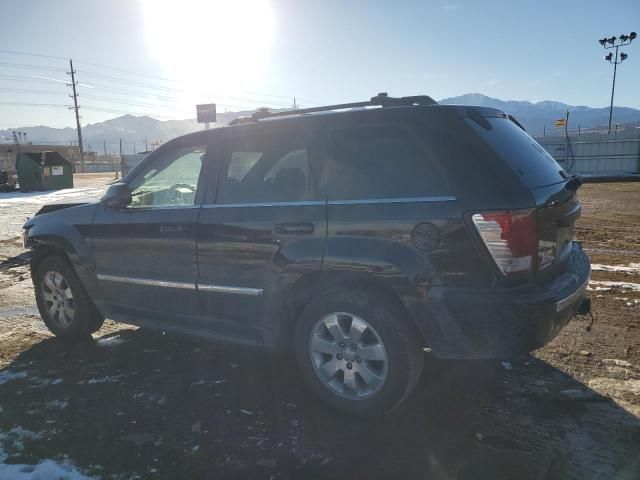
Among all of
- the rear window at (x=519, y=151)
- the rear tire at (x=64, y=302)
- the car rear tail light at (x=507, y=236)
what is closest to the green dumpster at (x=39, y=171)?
the rear tire at (x=64, y=302)

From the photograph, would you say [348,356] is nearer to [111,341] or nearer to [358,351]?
[358,351]

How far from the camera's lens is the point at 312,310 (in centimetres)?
315

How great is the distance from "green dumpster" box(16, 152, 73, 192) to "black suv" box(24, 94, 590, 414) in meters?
23.4

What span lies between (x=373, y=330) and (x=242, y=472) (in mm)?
1065

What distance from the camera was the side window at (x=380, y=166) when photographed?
2871 millimetres

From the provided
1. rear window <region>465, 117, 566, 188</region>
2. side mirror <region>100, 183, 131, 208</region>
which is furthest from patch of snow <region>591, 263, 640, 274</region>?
side mirror <region>100, 183, 131, 208</region>

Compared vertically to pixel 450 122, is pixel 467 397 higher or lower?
lower

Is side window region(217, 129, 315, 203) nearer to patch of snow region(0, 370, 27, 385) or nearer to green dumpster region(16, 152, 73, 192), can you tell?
patch of snow region(0, 370, 27, 385)

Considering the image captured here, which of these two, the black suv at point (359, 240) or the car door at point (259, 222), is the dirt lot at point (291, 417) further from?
the car door at point (259, 222)

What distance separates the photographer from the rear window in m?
2.84

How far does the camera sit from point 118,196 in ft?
13.0

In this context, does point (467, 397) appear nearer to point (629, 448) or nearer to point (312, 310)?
point (629, 448)

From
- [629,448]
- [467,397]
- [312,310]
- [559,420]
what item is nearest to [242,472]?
[312,310]

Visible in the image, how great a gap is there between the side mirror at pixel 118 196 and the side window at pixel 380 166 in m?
1.85
